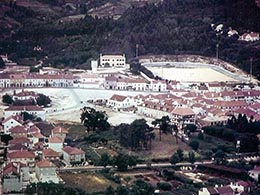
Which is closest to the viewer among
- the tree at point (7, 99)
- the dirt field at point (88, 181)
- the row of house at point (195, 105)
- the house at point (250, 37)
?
the dirt field at point (88, 181)

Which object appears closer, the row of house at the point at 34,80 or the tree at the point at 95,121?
the tree at the point at 95,121

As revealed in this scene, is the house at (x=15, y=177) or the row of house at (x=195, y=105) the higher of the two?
the row of house at (x=195, y=105)

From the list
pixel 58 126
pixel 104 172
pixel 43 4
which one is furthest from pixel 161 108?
pixel 43 4

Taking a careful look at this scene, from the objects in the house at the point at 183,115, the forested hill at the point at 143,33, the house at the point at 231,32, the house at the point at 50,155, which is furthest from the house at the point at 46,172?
the house at the point at 231,32

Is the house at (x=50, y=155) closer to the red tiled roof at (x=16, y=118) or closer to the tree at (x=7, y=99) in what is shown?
the red tiled roof at (x=16, y=118)

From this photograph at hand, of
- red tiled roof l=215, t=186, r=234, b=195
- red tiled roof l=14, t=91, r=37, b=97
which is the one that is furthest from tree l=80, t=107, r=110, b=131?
red tiled roof l=215, t=186, r=234, b=195

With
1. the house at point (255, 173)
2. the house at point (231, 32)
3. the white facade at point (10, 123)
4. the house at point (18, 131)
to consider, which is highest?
the house at point (231, 32)
